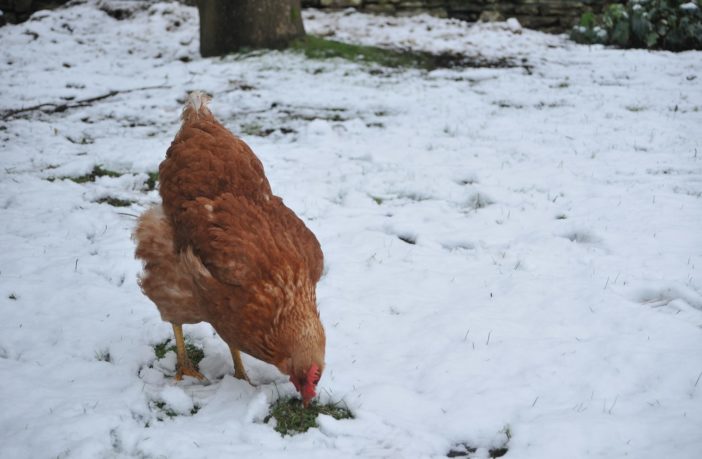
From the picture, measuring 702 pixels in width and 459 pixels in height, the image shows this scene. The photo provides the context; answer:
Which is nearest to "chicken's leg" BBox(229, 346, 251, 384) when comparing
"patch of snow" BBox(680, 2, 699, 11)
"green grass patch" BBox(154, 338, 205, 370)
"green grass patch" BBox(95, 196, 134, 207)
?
"green grass patch" BBox(154, 338, 205, 370)

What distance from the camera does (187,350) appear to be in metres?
3.34

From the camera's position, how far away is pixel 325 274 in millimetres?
4035

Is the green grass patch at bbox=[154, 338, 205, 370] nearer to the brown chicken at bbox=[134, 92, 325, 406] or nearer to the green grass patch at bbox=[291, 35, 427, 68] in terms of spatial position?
the brown chicken at bbox=[134, 92, 325, 406]

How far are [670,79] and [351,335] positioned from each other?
7.64m

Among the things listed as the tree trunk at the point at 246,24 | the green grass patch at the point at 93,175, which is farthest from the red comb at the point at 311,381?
the tree trunk at the point at 246,24

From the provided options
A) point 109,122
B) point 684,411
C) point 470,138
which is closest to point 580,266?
point 684,411

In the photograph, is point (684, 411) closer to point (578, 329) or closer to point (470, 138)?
point (578, 329)

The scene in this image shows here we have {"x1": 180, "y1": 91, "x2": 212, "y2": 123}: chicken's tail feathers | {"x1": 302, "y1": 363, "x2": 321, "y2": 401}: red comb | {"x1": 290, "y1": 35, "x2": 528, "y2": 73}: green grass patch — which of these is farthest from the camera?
{"x1": 290, "y1": 35, "x2": 528, "y2": 73}: green grass patch

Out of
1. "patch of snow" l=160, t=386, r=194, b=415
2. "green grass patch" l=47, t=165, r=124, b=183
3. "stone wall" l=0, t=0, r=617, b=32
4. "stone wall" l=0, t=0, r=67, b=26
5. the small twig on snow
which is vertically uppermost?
"stone wall" l=0, t=0, r=617, b=32

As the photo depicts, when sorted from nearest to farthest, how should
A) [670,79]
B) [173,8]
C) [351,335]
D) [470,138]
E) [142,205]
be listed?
[351,335] < [142,205] < [470,138] < [670,79] < [173,8]

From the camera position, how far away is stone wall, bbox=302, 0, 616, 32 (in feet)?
39.5

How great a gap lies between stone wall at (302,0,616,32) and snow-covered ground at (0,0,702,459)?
437 centimetres

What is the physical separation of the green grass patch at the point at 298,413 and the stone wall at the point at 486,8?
10900mm

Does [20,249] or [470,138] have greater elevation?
[470,138]
